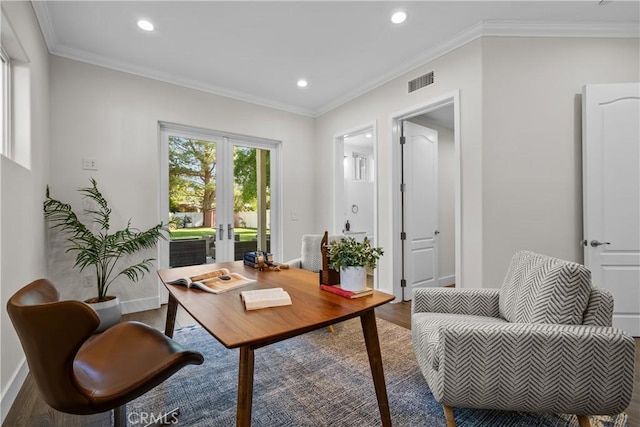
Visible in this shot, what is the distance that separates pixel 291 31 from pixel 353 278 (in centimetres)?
240

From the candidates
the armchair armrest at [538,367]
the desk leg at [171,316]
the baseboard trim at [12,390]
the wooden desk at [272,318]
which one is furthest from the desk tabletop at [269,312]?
the baseboard trim at [12,390]

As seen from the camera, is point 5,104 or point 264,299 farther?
point 5,104

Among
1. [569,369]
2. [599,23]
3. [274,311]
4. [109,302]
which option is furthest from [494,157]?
[109,302]

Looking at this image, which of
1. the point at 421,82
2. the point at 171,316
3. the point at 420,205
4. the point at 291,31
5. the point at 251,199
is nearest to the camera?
the point at 171,316

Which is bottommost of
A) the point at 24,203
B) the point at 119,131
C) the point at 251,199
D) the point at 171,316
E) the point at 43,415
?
the point at 43,415

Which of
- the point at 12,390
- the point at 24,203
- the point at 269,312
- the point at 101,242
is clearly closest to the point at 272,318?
the point at 269,312

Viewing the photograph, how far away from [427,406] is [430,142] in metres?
3.30

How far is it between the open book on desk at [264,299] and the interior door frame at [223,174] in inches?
101

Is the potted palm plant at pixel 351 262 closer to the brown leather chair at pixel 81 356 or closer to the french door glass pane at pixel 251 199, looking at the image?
the brown leather chair at pixel 81 356

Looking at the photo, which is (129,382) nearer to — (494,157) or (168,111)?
(494,157)

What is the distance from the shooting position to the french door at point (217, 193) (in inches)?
146

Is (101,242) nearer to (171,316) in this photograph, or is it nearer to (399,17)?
(171,316)

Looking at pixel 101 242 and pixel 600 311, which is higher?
pixel 101 242

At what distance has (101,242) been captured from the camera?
2850 millimetres
